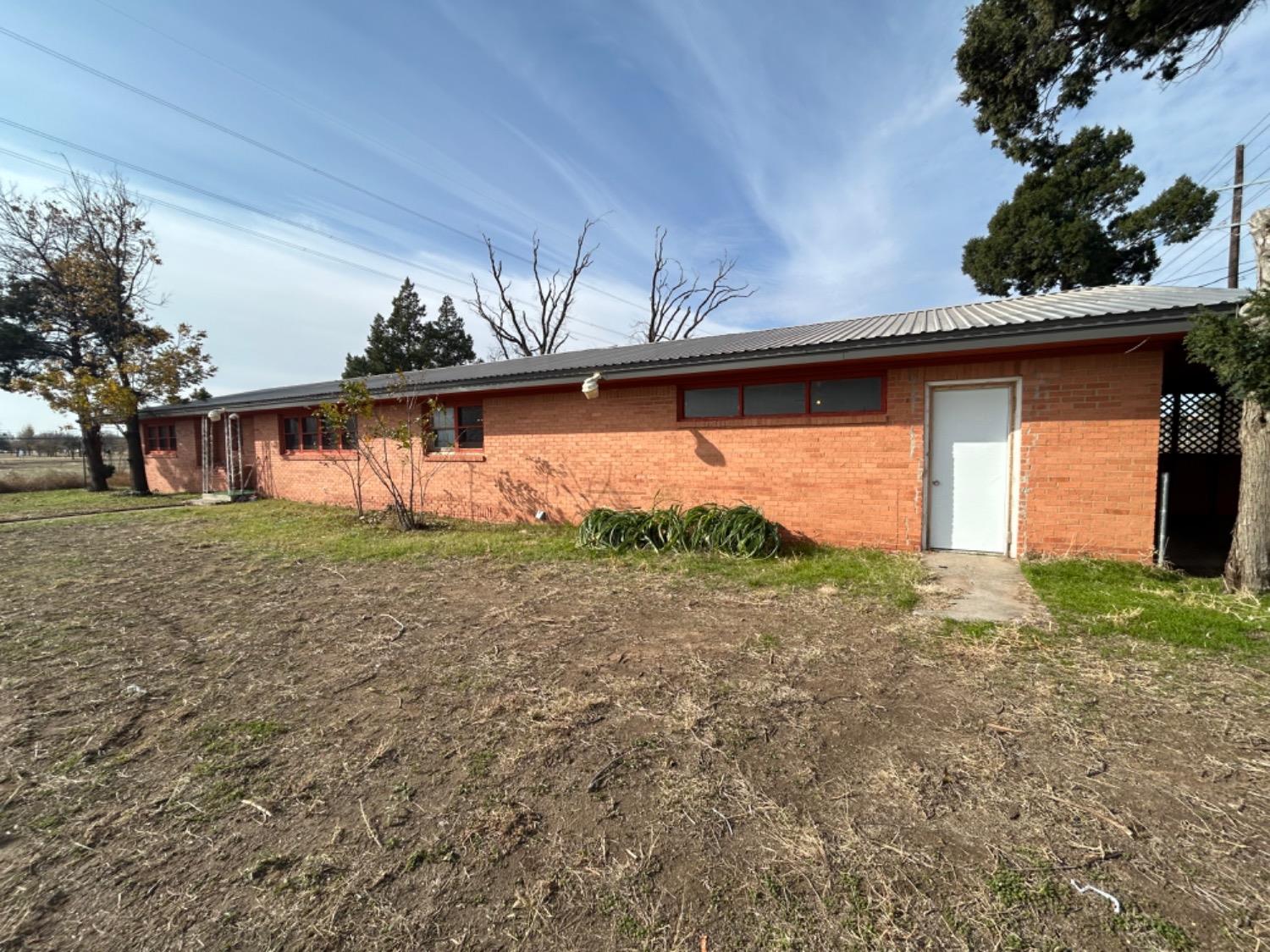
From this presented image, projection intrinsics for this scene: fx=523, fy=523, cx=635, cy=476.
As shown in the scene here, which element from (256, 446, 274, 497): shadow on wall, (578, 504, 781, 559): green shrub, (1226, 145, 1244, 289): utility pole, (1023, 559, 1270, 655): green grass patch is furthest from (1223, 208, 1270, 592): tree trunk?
(256, 446, 274, 497): shadow on wall

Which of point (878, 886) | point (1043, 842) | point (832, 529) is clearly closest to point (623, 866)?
point (878, 886)

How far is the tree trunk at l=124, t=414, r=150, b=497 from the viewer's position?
1716cm

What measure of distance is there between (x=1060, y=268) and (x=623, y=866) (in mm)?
26019

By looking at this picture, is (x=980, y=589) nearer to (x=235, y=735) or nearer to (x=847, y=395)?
(x=847, y=395)

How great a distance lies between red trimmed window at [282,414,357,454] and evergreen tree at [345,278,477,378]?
23.6 m

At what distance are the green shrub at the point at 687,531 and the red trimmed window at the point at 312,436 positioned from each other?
785 centimetres

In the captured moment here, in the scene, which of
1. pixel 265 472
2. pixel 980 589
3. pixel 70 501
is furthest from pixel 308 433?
pixel 980 589

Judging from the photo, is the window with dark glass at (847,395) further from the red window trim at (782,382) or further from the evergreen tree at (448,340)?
the evergreen tree at (448,340)

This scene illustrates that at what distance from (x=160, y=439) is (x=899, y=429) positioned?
907 inches

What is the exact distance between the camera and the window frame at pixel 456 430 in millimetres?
10477

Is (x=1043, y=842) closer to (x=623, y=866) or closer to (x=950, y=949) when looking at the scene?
(x=950, y=949)

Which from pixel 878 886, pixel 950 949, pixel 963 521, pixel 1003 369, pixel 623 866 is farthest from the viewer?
pixel 963 521

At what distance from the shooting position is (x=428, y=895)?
1845mm

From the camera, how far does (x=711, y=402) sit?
8023mm
